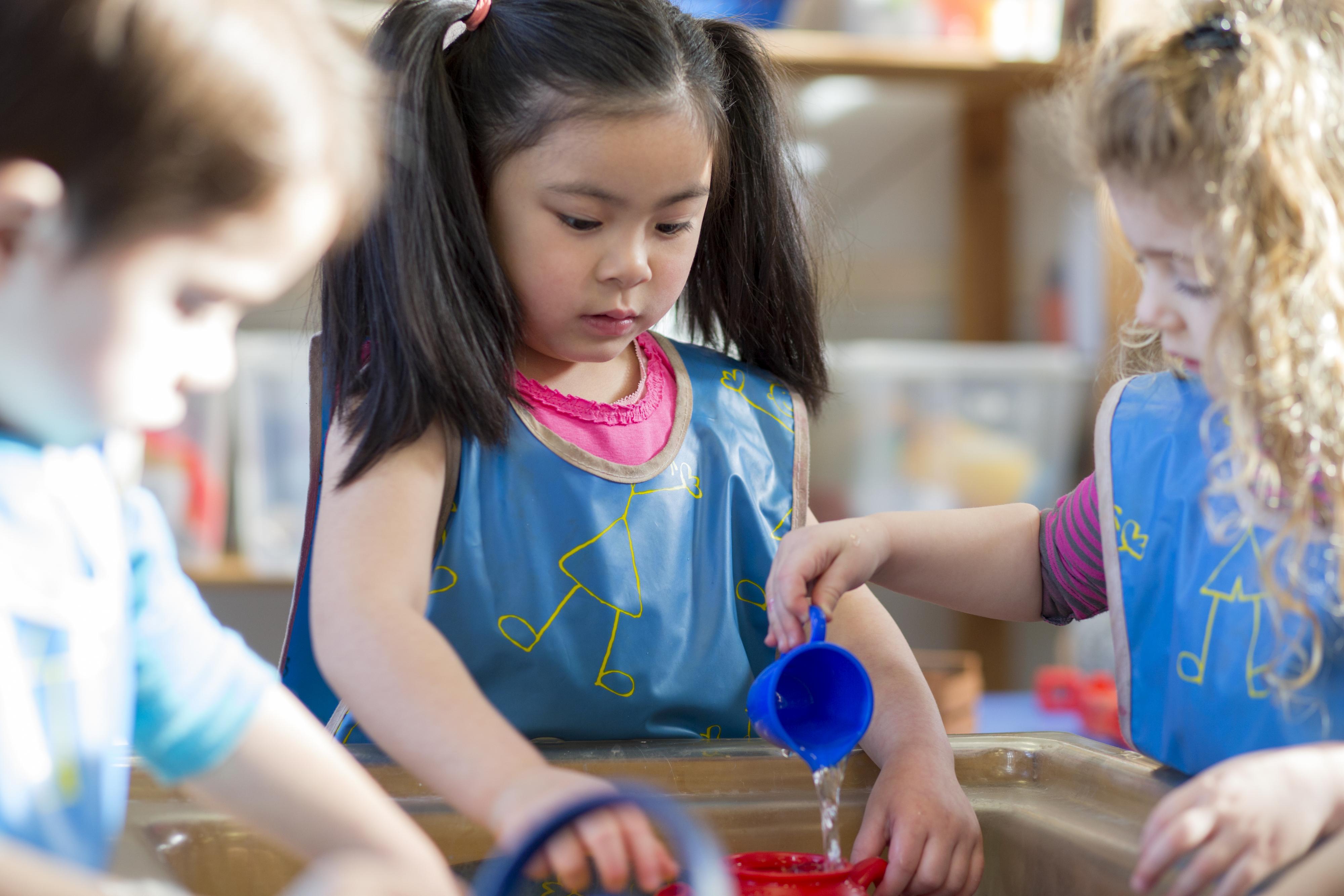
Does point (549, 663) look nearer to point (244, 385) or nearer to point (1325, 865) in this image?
point (1325, 865)

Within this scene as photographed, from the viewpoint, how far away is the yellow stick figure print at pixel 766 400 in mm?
991

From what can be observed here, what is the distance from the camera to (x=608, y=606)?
2.78ft

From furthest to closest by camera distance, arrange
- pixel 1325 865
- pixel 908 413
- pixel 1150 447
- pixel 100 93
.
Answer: pixel 908 413
pixel 1150 447
pixel 1325 865
pixel 100 93

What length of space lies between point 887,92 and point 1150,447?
1482 millimetres

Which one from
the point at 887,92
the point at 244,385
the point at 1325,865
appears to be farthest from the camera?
the point at 887,92

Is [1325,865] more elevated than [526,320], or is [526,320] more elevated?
[526,320]

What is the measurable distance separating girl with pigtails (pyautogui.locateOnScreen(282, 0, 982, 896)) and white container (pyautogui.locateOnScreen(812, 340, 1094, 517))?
3.40 ft

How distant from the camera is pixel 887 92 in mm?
2107

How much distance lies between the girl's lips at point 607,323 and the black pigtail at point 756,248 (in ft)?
0.54

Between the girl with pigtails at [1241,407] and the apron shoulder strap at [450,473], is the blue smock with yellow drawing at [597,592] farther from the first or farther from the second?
the girl with pigtails at [1241,407]

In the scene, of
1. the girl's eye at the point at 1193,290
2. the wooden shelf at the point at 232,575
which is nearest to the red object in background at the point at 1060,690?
the wooden shelf at the point at 232,575

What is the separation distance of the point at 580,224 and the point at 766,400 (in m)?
0.27

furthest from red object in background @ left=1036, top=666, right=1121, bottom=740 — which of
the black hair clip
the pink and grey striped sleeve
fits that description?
the black hair clip

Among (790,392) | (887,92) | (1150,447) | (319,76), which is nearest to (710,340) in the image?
(790,392)
